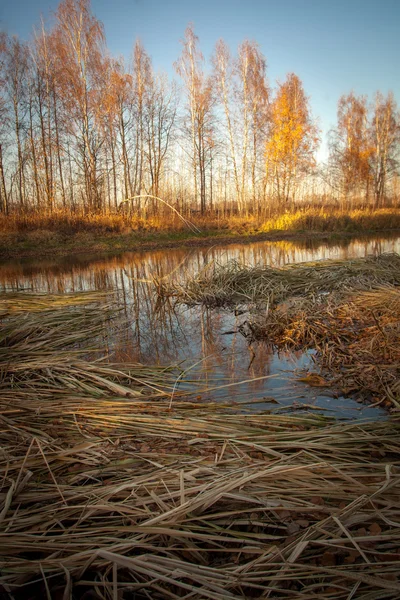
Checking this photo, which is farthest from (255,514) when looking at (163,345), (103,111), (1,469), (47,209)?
(103,111)

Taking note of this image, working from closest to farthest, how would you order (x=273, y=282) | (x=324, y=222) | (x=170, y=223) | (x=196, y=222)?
(x=273, y=282)
(x=170, y=223)
(x=324, y=222)
(x=196, y=222)

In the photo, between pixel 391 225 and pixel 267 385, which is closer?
pixel 267 385

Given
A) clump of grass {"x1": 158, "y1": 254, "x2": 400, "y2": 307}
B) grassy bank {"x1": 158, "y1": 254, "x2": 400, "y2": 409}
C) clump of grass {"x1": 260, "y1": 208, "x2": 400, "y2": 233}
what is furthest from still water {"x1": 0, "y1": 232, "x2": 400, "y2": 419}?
clump of grass {"x1": 260, "y1": 208, "x2": 400, "y2": 233}

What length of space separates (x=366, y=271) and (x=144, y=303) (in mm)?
3639

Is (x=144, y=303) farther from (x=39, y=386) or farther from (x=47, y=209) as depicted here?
(x=47, y=209)

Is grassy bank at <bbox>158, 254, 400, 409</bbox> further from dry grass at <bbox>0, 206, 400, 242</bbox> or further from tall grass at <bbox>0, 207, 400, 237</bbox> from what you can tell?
tall grass at <bbox>0, 207, 400, 237</bbox>

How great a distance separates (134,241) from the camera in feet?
53.6

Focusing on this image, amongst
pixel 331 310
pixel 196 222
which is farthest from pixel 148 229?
pixel 331 310

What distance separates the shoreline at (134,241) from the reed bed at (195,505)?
12.9 metres

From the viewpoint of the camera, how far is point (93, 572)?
1138 millimetres

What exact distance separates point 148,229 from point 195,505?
56.1 feet

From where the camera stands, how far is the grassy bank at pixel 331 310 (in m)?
2.55

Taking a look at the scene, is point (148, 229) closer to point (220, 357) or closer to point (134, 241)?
point (134, 241)

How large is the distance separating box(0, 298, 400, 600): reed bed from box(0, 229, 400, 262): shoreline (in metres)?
12.9
